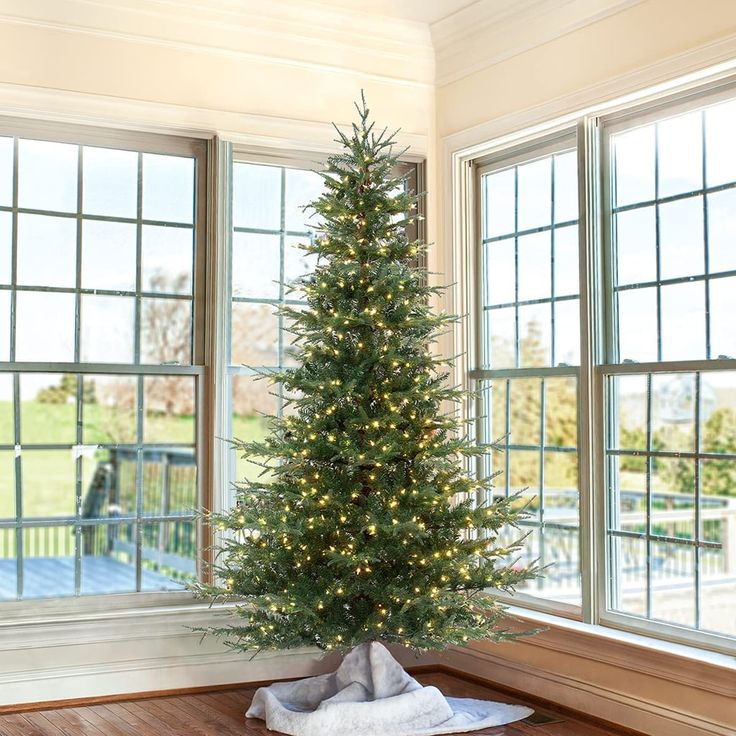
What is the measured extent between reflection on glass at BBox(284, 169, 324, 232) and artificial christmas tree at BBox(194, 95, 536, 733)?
2.61 ft

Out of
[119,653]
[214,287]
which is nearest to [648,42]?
[214,287]

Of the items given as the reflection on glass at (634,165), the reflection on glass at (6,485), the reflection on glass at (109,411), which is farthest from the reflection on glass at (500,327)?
the reflection on glass at (6,485)

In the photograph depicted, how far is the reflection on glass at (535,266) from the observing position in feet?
15.5

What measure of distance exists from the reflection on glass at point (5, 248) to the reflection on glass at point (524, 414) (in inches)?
221

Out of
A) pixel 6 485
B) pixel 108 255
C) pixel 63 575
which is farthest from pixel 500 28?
pixel 6 485

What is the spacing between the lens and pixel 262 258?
16.0 feet

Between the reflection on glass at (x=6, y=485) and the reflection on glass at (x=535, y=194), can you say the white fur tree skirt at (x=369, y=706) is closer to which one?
the reflection on glass at (x=535, y=194)

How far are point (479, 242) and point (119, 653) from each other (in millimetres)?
2792

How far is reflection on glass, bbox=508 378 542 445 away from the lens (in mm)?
9492

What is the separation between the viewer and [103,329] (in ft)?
15.1

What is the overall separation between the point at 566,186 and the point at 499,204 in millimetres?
Answer: 493

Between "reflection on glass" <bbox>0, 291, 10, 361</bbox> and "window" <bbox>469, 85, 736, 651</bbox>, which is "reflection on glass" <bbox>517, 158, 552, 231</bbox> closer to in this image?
"window" <bbox>469, 85, 736, 651</bbox>

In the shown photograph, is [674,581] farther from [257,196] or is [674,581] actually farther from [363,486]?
[257,196]

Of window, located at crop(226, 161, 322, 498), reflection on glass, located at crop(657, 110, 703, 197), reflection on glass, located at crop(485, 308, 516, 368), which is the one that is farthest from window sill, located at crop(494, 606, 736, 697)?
reflection on glass, located at crop(657, 110, 703, 197)
